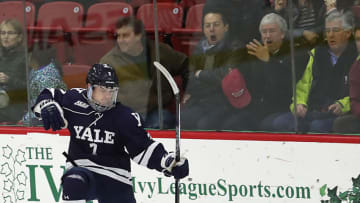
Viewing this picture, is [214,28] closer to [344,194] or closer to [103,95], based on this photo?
[103,95]

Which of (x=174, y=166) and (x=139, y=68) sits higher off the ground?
(x=139, y=68)

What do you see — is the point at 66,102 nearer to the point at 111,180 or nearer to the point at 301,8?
the point at 111,180

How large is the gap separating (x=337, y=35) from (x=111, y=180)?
66.5 inches

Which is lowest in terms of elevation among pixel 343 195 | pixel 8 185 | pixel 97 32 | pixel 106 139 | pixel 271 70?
pixel 8 185

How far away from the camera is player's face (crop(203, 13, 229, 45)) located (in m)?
6.69

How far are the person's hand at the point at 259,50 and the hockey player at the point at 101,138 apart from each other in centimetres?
110

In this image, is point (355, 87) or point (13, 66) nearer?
point (355, 87)

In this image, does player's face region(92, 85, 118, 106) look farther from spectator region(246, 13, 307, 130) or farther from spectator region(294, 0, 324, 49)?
spectator region(294, 0, 324, 49)

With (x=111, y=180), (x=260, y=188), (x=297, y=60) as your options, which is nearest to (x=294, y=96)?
(x=297, y=60)

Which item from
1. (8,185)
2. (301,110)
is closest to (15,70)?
(8,185)

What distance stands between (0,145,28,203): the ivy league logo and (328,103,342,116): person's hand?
7.39ft

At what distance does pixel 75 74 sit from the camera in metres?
7.14

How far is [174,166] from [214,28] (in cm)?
135

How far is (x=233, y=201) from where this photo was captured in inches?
268
